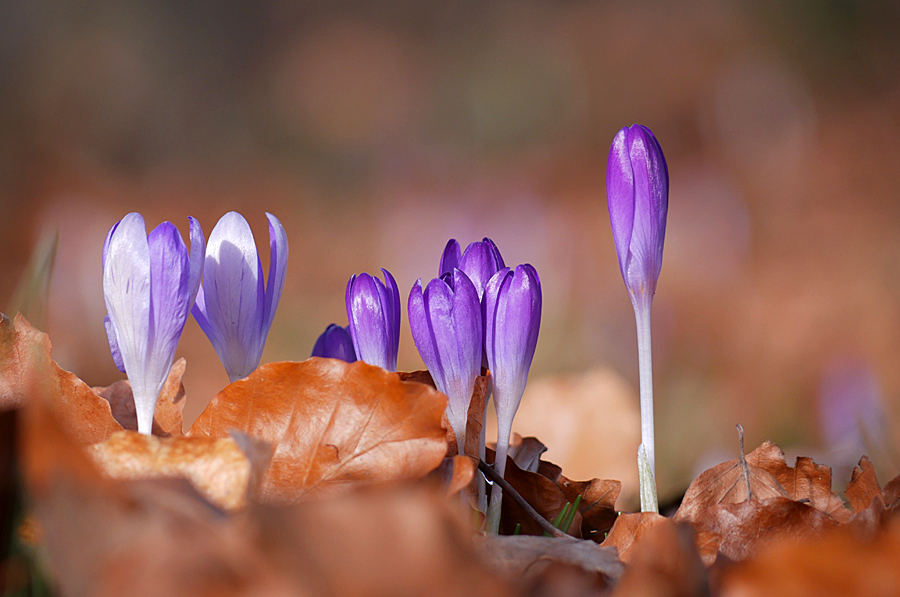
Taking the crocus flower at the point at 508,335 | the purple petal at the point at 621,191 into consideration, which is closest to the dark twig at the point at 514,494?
the crocus flower at the point at 508,335

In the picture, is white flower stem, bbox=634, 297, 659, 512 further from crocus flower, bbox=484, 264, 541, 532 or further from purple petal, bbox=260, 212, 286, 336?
purple petal, bbox=260, 212, 286, 336

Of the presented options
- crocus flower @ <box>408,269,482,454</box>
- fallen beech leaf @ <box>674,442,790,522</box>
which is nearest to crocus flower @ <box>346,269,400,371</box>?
crocus flower @ <box>408,269,482,454</box>

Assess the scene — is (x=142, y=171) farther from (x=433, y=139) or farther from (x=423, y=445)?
(x=423, y=445)

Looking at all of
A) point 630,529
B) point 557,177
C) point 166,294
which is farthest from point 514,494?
point 557,177

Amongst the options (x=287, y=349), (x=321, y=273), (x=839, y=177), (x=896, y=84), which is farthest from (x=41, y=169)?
(x=896, y=84)

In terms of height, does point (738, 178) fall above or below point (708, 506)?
above

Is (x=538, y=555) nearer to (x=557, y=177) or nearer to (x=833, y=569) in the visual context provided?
(x=833, y=569)

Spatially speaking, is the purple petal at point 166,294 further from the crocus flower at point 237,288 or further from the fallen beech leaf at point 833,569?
the fallen beech leaf at point 833,569
